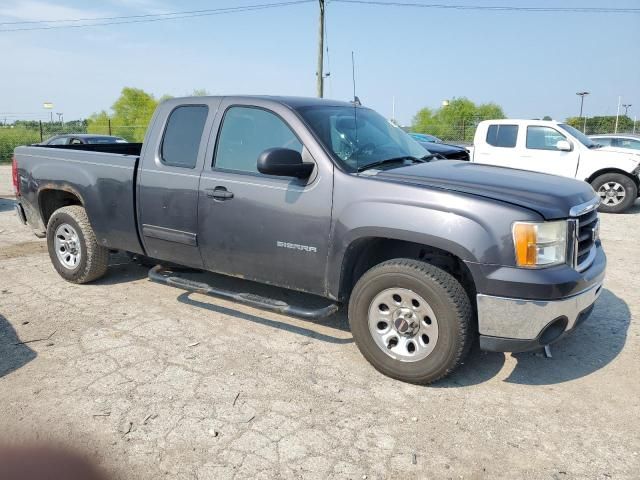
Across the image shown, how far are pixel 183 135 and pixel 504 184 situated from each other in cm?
266

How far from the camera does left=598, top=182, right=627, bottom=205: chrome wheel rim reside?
421 inches

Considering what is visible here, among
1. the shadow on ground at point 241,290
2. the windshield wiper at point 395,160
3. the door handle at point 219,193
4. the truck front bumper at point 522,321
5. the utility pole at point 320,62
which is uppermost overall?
the utility pole at point 320,62

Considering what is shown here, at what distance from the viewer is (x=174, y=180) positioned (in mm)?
4375

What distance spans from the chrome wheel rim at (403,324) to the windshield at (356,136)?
97 cm

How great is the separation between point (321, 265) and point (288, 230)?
0.36m

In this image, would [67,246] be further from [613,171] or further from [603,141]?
[603,141]

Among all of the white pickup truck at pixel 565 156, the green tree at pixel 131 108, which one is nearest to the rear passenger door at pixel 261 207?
the white pickup truck at pixel 565 156

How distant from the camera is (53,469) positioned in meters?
2.66

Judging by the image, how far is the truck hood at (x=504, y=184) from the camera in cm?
319

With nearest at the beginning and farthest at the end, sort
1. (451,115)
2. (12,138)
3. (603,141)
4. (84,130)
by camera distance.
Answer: (603,141), (12,138), (84,130), (451,115)

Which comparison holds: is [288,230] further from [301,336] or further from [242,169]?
[301,336]

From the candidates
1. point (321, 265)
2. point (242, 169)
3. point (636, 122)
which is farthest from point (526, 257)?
point (636, 122)

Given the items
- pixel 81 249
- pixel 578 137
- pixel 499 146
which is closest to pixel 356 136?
pixel 81 249

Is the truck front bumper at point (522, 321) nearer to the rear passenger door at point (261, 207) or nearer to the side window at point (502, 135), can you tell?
the rear passenger door at point (261, 207)
